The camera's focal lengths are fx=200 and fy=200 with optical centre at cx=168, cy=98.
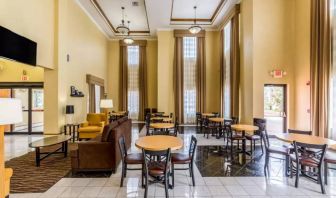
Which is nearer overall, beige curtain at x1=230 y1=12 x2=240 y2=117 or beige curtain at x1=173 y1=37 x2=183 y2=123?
beige curtain at x1=230 y1=12 x2=240 y2=117

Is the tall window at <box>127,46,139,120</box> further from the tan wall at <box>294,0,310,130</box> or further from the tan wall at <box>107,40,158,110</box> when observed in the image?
the tan wall at <box>294,0,310,130</box>

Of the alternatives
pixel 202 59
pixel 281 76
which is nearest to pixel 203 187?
pixel 281 76

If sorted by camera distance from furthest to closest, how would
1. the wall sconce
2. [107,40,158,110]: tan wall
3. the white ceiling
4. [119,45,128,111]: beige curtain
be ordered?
[107,40,158,110]: tan wall, [119,45,128,111]: beige curtain, the white ceiling, the wall sconce

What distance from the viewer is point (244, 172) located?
421 centimetres

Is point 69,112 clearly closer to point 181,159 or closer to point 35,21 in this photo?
point 35,21

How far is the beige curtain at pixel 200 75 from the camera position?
11469 millimetres

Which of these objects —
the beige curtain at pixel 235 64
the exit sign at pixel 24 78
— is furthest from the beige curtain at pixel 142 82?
the exit sign at pixel 24 78

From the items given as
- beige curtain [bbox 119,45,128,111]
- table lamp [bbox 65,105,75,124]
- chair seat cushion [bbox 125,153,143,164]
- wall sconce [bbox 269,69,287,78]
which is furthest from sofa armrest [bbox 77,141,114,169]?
beige curtain [bbox 119,45,128,111]

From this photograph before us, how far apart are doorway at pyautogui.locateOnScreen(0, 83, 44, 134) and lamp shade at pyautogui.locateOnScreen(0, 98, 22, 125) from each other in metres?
7.00

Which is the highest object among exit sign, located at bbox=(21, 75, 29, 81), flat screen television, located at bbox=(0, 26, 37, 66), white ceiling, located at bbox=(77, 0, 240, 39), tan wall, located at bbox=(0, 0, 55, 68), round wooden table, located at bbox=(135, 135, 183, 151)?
white ceiling, located at bbox=(77, 0, 240, 39)

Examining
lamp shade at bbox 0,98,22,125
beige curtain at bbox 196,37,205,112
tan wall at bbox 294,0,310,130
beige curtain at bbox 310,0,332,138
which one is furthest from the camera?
beige curtain at bbox 196,37,205,112

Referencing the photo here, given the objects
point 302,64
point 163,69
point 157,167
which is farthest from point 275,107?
point 157,167

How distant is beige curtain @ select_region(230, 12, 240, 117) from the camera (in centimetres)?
833

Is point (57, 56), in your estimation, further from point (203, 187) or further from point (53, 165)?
point (203, 187)
